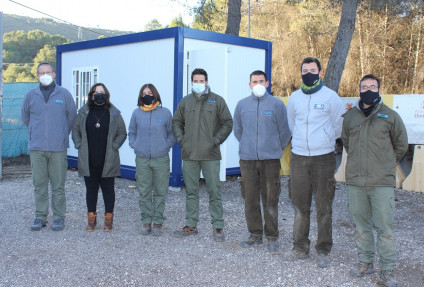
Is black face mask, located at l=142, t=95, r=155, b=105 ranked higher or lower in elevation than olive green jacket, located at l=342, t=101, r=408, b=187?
higher

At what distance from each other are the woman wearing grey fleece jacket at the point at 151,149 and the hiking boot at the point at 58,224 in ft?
3.41

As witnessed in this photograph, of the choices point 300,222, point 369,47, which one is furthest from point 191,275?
point 369,47

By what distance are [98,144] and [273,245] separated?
95.0 inches

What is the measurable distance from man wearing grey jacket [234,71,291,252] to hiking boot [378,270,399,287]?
1223 mm

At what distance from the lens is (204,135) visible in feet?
17.9

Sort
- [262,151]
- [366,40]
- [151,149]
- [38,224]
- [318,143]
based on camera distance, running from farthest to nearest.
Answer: [366,40] → [38,224] → [151,149] → [262,151] → [318,143]

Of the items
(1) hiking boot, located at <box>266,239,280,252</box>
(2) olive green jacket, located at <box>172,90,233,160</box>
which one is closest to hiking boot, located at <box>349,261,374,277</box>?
(1) hiking boot, located at <box>266,239,280,252</box>

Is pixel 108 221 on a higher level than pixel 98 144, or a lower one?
lower

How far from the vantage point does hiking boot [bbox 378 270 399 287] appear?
4062 millimetres

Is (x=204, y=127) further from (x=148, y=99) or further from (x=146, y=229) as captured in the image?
(x=146, y=229)

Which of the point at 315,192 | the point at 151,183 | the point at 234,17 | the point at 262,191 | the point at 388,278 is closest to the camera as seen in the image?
the point at 388,278

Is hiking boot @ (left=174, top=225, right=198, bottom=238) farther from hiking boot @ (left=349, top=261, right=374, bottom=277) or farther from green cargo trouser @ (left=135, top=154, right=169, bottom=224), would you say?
hiking boot @ (left=349, top=261, right=374, bottom=277)

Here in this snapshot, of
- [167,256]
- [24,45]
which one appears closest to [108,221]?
[167,256]

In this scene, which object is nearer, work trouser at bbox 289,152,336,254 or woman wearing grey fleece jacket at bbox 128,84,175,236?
work trouser at bbox 289,152,336,254
